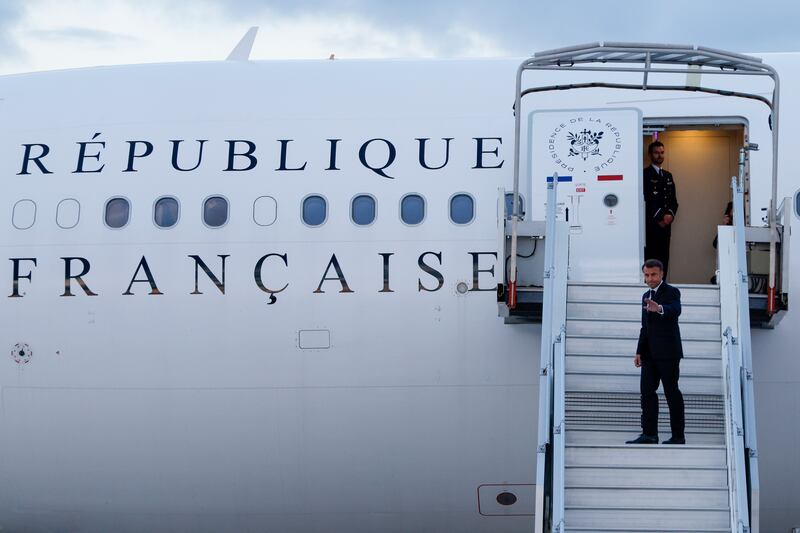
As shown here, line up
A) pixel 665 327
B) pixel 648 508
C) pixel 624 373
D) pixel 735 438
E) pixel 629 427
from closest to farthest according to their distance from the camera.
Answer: pixel 735 438 → pixel 648 508 → pixel 665 327 → pixel 629 427 → pixel 624 373

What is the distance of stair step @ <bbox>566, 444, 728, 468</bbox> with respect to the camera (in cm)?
888

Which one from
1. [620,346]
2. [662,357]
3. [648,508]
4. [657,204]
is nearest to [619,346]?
[620,346]

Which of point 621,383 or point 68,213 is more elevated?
point 68,213

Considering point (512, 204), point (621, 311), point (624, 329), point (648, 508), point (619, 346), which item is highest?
point (512, 204)

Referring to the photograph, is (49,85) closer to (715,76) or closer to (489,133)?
(489,133)

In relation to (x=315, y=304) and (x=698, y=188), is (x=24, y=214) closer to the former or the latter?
(x=315, y=304)

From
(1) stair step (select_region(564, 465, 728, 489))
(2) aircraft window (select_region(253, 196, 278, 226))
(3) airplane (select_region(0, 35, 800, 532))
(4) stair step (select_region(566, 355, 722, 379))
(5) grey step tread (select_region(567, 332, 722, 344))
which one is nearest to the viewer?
(1) stair step (select_region(564, 465, 728, 489))

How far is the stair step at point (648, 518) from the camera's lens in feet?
28.1

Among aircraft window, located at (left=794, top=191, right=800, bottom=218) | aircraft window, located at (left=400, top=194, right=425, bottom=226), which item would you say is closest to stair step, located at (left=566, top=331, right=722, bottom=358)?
aircraft window, located at (left=794, top=191, right=800, bottom=218)

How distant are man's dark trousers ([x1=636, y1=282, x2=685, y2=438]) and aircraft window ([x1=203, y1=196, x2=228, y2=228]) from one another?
14.7ft

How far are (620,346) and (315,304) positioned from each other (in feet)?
10.0

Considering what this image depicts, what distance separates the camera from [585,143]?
11.2 metres

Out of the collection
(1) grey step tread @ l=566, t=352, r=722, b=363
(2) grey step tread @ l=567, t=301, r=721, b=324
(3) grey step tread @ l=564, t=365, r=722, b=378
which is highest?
(2) grey step tread @ l=567, t=301, r=721, b=324

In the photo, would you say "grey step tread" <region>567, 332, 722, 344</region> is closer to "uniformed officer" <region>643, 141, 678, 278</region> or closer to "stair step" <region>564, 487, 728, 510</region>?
"stair step" <region>564, 487, 728, 510</region>
